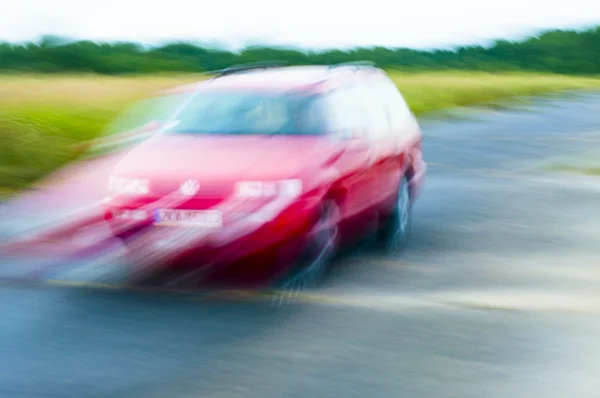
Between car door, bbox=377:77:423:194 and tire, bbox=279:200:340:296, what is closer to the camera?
tire, bbox=279:200:340:296

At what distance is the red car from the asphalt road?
1.12ft

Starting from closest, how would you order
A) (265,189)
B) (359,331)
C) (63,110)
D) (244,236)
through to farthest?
(359,331)
(244,236)
(265,189)
(63,110)

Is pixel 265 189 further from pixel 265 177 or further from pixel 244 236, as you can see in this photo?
pixel 244 236

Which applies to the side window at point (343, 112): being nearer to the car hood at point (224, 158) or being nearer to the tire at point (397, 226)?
the car hood at point (224, 158)

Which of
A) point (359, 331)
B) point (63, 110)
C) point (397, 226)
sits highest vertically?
point (397, 226)

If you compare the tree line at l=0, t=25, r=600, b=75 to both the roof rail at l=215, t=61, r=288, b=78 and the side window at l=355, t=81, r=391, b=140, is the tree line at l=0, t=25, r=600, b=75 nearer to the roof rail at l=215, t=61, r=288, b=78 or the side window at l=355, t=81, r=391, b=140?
the roof rail at l=215, t=61, r=288, b=78

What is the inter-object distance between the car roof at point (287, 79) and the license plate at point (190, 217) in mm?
1765

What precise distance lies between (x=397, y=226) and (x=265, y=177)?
93.1 inches

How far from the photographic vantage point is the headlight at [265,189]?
718 centimetres

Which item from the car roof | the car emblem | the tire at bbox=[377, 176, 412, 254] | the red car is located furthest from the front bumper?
the tire at bbox=[377, 176, 412, 254]

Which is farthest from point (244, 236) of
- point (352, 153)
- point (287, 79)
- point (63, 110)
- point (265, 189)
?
point (63, 110)

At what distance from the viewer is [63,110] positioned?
84.0 ft

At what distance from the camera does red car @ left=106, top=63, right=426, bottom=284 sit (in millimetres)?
7172

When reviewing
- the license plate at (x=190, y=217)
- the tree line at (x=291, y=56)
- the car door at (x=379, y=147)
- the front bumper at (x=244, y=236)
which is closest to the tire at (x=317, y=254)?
the front bumper at (x=244, y=236)
